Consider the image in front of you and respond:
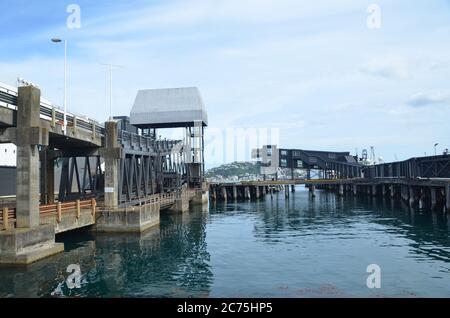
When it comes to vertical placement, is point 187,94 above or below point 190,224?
above

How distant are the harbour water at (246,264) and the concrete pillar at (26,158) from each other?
10.6 feet

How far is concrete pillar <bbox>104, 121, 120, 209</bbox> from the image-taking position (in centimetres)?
3772

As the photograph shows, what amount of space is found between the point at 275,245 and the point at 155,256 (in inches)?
382

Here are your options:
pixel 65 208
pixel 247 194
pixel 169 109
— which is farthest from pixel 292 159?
pixel 65 208

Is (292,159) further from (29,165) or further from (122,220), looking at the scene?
(29,165)

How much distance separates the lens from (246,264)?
25.0 metres

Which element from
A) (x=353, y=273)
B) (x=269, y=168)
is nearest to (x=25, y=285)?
(x=353, y=273)

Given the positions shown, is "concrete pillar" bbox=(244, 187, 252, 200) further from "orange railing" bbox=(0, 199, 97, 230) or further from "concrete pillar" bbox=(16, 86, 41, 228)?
"concrete pillar" bbox=(16, 86, 41, 228)

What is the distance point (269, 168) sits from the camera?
422 ft

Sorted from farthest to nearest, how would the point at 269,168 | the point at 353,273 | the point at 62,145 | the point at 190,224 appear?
1. the point at 269,168
2. the point at 190,224
3. the point at 62,145
4. the point at 353,273

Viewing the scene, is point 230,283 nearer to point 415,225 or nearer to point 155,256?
point 155,256

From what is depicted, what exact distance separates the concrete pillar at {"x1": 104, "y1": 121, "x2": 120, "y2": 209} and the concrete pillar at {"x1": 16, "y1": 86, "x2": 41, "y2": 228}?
12633 millimetres

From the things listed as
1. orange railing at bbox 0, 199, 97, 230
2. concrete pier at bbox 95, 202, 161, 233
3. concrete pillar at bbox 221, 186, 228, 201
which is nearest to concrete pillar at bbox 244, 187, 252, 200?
concrete pillar at bbox 221, 186, 228, 201

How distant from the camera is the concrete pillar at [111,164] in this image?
37.7 metres
